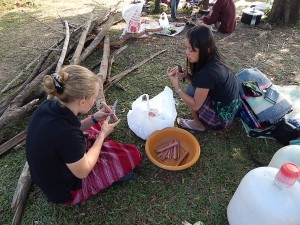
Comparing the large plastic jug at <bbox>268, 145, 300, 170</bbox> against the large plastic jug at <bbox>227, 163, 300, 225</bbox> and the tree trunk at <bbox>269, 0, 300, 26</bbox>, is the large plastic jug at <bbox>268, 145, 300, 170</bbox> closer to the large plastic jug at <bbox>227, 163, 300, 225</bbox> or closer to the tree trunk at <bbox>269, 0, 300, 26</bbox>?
the large plastic jug at <bbox>227, 163, 300, 225</bbox>

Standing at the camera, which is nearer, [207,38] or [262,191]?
[262,191]

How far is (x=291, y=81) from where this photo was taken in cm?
436

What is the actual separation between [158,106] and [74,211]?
145 cm

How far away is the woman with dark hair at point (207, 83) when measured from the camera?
274 centimetres

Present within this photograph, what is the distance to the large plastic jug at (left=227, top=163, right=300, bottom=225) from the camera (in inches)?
75.5

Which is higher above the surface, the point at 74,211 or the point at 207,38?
the point at 207,38

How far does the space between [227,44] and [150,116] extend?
328 centimetres

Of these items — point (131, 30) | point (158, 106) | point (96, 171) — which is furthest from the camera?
point (131, 30)

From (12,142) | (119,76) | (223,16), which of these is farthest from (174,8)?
(12,142)

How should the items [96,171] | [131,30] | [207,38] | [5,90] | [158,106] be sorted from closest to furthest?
[96,171] < [207,38] < [158,106] < [5,90] < [131,30]

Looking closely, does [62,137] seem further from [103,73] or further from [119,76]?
[119,76]

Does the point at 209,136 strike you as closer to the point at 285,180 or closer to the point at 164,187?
the point at 164,187

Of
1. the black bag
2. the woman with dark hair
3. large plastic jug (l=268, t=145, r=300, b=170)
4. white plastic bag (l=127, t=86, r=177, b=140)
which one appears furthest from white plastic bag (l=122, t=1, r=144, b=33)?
large plastic jug (l=268, t=145, r=300, b=170)

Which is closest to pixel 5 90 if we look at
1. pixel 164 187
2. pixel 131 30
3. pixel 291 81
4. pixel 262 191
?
pixel 131 30
